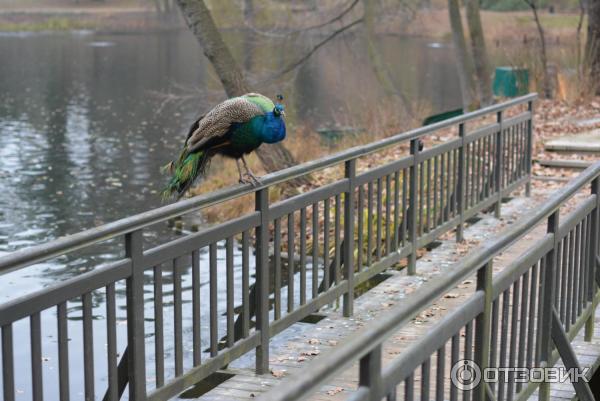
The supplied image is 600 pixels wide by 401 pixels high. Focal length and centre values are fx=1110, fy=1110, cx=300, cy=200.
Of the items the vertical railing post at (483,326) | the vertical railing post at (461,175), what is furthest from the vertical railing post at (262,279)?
the vertical railing post at (461,175)

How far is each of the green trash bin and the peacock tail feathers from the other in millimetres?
15605

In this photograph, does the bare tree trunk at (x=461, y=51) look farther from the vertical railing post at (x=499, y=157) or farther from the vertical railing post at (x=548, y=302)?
the vertical railing post at (x=548, y=302)

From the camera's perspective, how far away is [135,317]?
15.4 ft

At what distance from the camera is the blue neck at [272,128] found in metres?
5.52

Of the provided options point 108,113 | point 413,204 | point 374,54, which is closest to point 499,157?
point 413,204

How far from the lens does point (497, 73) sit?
22266 mm

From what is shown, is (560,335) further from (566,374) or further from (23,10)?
(23,10)

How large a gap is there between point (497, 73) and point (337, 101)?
6130 mm

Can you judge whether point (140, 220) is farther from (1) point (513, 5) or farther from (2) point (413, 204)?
(1) point (513, 5)

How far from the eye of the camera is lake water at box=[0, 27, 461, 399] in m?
14.5

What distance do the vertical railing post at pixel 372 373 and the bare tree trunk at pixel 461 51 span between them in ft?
62.3

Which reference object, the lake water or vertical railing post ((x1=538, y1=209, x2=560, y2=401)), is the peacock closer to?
vertical railing post ((x1=538, y1=209, x2=560, y2=401))

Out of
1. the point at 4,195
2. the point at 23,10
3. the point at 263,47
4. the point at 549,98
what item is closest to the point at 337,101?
the point at 263,47

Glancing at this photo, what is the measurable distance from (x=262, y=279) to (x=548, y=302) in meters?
1.58
